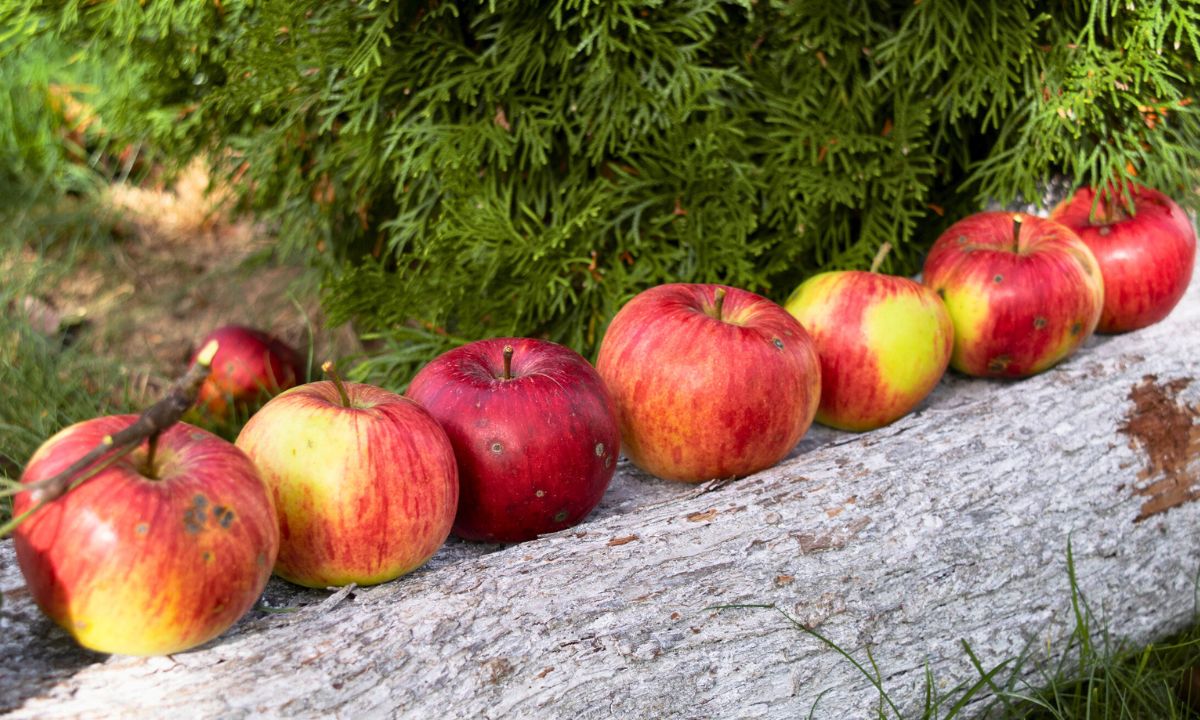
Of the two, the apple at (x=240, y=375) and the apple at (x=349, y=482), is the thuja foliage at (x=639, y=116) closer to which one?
the apple at (x=240, y=375)

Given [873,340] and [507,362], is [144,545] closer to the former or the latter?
[507,362]

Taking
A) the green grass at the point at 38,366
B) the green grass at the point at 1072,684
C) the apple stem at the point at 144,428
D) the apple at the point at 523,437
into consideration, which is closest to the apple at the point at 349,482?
the apple at the point at 523,437

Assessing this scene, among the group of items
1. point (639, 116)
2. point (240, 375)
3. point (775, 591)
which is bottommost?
point (775, 591)

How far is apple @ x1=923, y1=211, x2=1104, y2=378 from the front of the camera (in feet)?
7.20

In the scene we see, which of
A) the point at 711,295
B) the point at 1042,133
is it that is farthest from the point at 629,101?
the point at 1042,133

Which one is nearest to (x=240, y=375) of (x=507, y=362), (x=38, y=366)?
(x=38, y=366)

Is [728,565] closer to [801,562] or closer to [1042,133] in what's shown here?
[801,562]

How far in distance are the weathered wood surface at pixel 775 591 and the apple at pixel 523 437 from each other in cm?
8

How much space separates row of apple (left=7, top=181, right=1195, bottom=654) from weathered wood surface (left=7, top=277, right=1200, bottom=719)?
8 cm

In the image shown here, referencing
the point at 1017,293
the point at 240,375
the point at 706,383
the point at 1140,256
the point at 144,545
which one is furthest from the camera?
the point at 240,375

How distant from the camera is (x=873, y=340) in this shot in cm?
204

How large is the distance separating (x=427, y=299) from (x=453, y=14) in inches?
26.4

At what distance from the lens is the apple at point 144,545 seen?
1.23 metres

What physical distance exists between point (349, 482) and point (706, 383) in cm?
65
